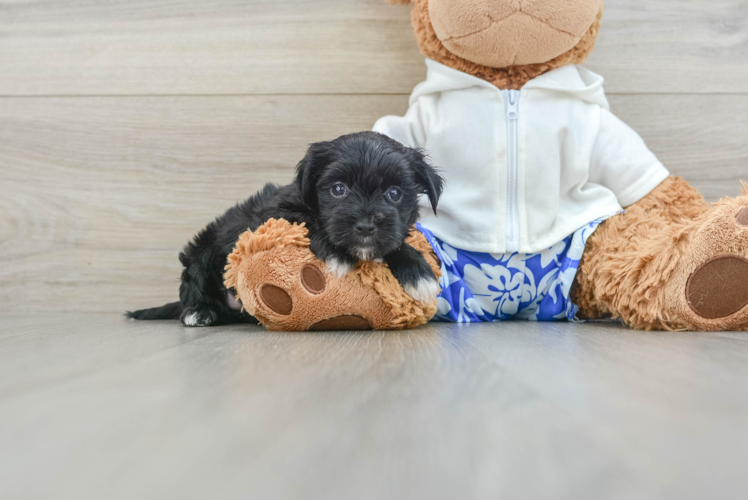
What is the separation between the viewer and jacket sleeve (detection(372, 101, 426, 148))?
1274mm

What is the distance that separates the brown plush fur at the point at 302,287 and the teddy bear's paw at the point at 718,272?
47 cm

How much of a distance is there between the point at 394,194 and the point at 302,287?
24 cm

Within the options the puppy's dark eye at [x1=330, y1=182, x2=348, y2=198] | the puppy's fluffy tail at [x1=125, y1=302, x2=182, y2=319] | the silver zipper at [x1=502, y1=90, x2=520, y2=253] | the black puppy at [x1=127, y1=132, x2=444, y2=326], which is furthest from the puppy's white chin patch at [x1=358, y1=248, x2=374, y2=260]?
the puppy's fluffy tail at [x1=125, y1=302, x2=182, y2=319]

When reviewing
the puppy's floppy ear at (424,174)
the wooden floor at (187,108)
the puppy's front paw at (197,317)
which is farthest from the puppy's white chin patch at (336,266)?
the wooden floor at (187,108)

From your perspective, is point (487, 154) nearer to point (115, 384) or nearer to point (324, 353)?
point (324, 353)

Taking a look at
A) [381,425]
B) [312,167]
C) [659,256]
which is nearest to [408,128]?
[312,167]

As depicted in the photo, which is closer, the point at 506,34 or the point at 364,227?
the point at 364,227

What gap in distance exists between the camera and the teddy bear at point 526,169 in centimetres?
113

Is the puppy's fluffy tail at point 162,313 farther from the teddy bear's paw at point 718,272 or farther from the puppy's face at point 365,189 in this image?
the teddy bear's paw at point 718,272

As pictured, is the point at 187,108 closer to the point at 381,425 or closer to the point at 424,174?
the point at 424,174

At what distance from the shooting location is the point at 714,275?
3.02ft

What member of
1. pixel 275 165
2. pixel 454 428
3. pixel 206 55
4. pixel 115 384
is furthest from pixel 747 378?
pixel 206 55

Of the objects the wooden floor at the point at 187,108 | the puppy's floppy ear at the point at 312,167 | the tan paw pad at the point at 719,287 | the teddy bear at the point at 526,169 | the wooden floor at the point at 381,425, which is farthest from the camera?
the wooden floor at the point at 187,108

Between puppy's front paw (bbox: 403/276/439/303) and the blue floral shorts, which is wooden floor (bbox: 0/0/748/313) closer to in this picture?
the blue floral shorts
